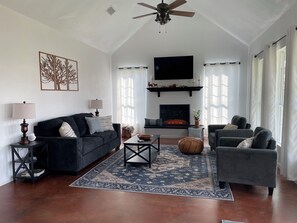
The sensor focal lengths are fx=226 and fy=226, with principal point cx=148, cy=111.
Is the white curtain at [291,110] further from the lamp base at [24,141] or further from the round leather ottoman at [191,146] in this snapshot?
the lamp base at [24,141]

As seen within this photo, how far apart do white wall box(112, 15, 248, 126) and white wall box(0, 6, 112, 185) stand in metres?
2.35

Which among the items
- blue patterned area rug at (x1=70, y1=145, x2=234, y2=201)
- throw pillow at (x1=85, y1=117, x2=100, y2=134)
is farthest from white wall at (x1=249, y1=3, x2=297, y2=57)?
throw pillow at (x1=85, y1=117, x2=100, y2=134)

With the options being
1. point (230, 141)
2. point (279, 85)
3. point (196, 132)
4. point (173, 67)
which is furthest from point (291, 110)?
point (173, 67)

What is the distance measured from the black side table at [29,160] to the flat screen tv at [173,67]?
471 centimetres

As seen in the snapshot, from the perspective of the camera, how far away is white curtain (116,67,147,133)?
25.8ft

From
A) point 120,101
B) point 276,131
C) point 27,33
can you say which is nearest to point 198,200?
point 276,131

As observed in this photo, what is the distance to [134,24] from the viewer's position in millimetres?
7191

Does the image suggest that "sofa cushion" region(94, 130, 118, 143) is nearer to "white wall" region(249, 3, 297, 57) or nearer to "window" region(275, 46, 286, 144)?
"window" region(275, 46, 286, 144)

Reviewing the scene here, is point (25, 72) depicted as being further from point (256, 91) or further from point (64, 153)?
point (256, 91)

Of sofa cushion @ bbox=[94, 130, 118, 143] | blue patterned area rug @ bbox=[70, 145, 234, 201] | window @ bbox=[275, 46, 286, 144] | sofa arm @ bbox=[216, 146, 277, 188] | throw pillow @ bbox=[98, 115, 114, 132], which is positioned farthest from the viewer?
throw pillow @ bbox=[98, 115, 114, 132]

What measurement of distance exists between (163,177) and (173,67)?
4560 mm

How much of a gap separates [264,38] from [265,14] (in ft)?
3.34

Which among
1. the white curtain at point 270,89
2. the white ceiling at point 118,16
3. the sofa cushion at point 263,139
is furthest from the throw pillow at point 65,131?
the white curtain at point 270,89

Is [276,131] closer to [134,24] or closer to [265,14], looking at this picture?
[265,14]
